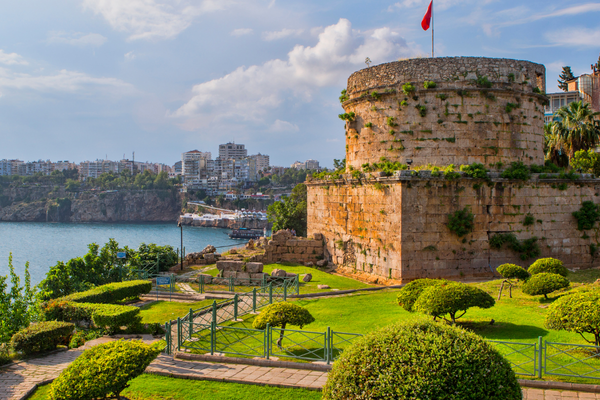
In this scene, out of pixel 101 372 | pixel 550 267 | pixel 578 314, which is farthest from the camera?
pixel 550 267

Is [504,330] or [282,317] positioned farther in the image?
[504,330]

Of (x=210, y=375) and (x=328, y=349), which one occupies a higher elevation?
(x=328, y=349)

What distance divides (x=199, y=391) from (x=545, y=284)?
9994 millimetres

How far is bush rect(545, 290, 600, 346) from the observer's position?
877 centimetres

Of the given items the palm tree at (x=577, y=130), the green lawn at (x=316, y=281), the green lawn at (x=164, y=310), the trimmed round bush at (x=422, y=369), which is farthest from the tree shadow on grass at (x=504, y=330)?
the palm tree at (x=577, y=130)

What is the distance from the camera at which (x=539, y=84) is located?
2058 centimetres

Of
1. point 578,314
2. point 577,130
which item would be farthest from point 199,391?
point 577,130

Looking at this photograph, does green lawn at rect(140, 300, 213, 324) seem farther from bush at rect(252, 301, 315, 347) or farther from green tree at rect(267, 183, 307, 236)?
green tree at rect(267, 183, 307, 236)

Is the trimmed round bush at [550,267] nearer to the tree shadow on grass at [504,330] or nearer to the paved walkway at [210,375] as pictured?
the tree shadow on grass at [504,330]

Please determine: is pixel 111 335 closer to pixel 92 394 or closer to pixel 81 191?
pixel 92 394

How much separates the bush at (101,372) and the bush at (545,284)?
423 inches

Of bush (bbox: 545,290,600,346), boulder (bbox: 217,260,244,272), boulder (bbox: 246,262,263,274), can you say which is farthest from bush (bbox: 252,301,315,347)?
boulder (bbox: 217,260,244,272)

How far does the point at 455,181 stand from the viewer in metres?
18.2

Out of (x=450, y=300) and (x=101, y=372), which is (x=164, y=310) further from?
(x=450, y=300)
